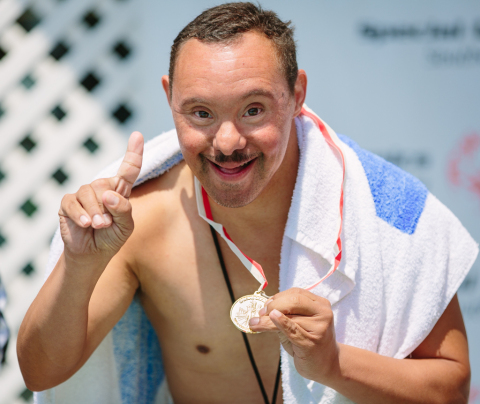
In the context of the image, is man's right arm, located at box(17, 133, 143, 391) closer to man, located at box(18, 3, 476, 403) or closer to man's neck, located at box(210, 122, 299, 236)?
man, located at box(18, 3, 476, 403)

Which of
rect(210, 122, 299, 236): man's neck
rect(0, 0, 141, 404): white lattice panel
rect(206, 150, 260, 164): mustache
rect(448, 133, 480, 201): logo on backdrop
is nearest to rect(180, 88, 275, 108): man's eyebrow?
rect(206, 150, 260, 164): mustache

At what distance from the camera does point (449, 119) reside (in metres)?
2.07

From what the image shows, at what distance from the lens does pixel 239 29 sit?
1.01 m

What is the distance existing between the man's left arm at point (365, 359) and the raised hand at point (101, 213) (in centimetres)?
34

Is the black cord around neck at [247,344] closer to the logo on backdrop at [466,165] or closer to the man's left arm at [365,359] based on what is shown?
the man's left arm at [365,359]

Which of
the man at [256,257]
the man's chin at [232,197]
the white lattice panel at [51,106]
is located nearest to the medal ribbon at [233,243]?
the man at [256,257]

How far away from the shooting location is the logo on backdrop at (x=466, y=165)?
2111mm

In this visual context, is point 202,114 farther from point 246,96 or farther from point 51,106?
point 51,106

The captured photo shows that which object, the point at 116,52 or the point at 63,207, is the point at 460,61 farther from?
the point at 63,207

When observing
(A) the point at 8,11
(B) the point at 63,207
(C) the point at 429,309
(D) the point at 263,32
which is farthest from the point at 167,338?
(A) the point at 8,11

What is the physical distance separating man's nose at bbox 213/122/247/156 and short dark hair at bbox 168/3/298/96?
0.62ft

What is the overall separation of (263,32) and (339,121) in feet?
3.51

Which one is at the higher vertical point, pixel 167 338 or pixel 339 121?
pixel 339 121

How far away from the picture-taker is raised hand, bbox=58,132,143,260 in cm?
90
